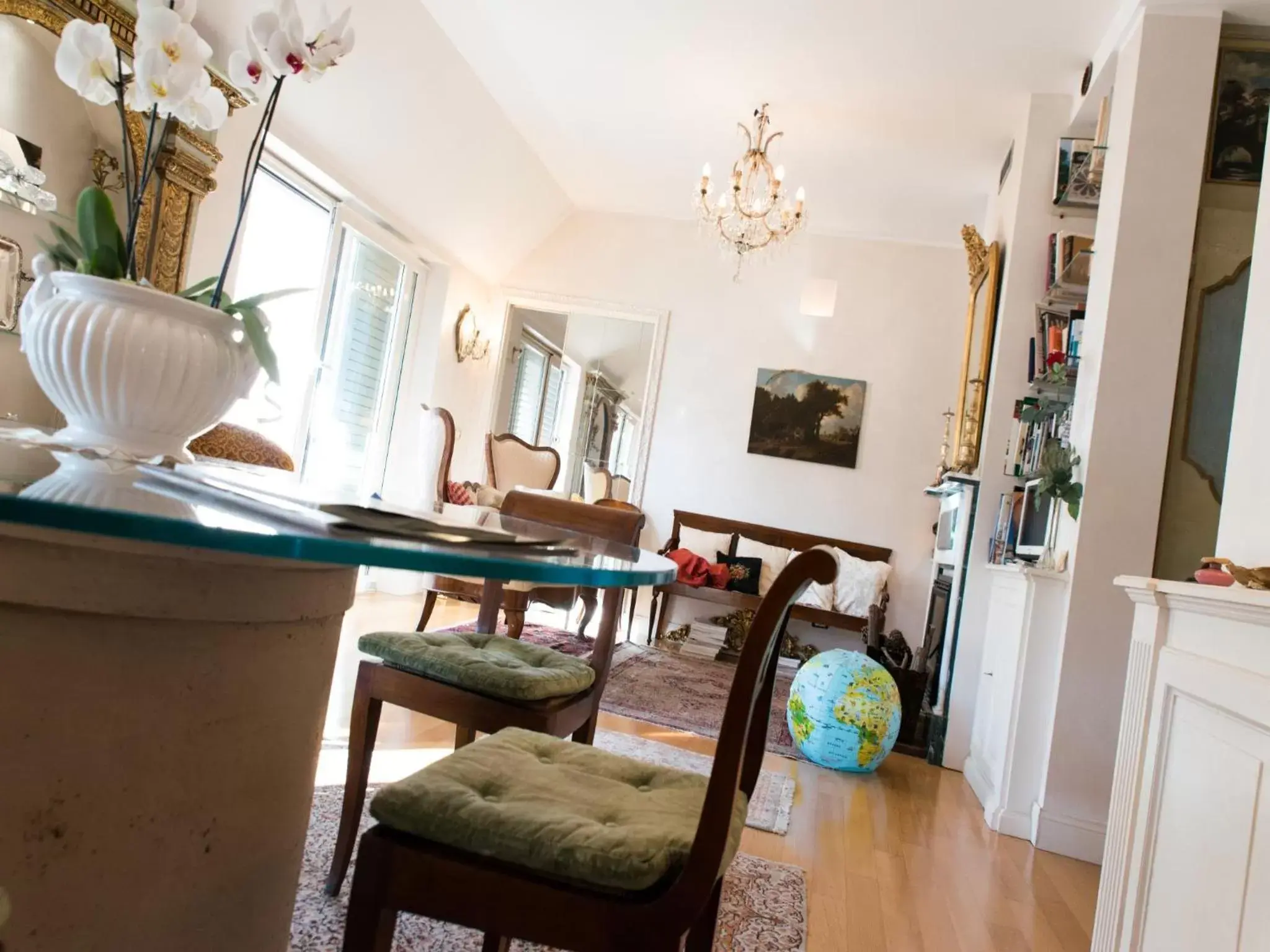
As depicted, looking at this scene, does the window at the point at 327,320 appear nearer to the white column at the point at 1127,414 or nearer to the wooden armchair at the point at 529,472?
the wooden armchair at the point at 529,472

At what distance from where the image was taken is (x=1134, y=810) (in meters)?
1.53

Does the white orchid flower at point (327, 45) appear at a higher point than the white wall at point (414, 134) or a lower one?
lower

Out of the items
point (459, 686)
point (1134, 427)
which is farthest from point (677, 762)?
point (1134, 427)

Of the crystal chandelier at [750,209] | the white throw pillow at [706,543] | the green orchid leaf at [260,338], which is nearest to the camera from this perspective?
the green orchid leaf at [260,338]

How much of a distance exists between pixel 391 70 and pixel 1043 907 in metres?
4.35

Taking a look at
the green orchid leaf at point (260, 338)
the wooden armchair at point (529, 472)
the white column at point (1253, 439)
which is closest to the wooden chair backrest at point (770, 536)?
the wooden armchair at point (529, 472)

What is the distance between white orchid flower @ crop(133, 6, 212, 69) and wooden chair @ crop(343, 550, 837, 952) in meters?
1.03

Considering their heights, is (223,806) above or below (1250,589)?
below

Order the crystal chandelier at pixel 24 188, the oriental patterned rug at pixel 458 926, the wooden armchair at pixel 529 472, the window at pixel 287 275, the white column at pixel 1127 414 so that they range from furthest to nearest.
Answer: the wooden armchair at pixel 529 472 → the window at pixel 287 275 → the white column at pixel 1127 414 → the crystal chandelier at pixel 24 188 → the oriental patterned rug at pixel 458 926

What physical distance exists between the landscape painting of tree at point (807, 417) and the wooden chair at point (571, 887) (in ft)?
18.3

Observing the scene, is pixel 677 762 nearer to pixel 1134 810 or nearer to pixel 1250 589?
pixel 1134 810

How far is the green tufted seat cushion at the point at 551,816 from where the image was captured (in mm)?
869

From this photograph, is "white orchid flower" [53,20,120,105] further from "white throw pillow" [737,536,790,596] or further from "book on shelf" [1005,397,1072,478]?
"white throw pillow" [737,536,790,596]

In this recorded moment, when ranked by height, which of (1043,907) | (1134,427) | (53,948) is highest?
(1134,427)
